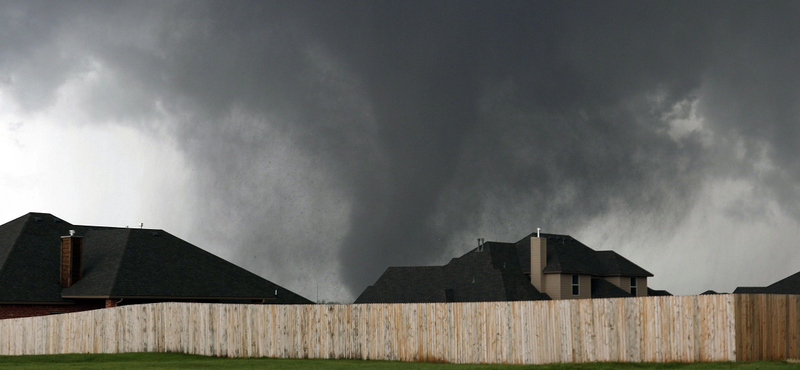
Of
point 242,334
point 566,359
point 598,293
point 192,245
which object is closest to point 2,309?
point 192,245

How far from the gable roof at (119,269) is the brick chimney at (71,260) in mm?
313

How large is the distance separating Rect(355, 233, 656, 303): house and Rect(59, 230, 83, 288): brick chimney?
23.3 metres

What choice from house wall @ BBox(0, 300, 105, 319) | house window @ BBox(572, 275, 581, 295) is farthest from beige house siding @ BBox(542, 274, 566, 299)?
house wall @ BBox(0, 300, 105, 319)

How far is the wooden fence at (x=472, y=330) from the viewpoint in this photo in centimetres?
2233

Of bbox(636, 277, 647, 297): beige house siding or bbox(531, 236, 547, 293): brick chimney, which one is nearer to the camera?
bbox(531, 236, 547, 293): brick chimney

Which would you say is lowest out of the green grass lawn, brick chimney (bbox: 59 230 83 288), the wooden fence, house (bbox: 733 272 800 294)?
the green grass lawn

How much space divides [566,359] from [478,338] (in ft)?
8.77

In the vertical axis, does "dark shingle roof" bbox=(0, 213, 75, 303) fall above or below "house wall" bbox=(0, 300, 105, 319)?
above

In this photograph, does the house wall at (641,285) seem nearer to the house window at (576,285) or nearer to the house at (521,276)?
the house at (521,276)

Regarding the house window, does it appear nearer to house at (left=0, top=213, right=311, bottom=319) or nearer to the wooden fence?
house at (left=0, top=213, right=311, bottom=319)

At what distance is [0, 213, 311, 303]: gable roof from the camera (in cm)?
4031

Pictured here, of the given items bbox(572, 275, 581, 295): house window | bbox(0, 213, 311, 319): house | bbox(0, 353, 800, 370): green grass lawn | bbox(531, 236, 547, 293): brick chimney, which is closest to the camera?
bbox(0, 353, 800, 370): green grass lawn

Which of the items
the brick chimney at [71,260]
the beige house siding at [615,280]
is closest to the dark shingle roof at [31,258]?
the brick chimney at [71,260]

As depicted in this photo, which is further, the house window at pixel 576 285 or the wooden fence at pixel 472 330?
the house window at pixel 576 285
